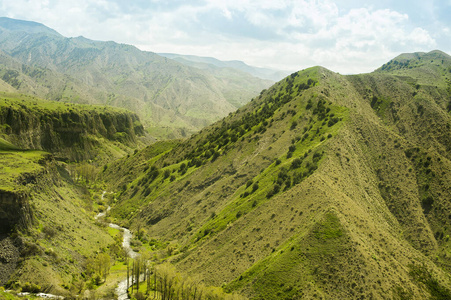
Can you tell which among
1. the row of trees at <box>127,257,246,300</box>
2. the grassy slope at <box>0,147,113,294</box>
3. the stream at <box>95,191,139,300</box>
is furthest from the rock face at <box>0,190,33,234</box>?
the row of trees at <box>127,257,246,300</box>

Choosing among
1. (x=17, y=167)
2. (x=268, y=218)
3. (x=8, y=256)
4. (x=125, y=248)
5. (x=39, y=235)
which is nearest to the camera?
(x=8, y=256)

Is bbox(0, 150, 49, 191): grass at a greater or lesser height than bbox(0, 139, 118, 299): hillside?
greater

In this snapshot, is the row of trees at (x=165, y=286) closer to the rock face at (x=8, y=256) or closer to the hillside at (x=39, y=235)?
the hillside at (x=39, y=235)

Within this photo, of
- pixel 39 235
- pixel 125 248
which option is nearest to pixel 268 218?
pixel 125 248

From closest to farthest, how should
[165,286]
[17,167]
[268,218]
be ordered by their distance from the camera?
[165,286], [268,218], [17,167]

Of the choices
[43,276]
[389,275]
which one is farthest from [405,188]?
[43,276]

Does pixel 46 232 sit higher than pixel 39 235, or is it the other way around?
pixel 39 235

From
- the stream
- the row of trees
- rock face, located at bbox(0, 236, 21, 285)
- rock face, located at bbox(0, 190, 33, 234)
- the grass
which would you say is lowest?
the stream

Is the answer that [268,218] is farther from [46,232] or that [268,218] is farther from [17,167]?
[17,167]

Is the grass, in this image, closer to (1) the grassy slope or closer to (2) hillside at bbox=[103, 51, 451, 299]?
(1) the grassy slope
